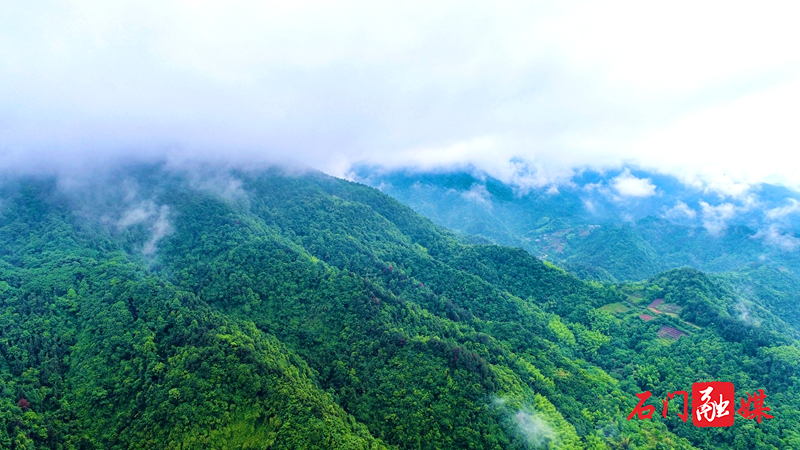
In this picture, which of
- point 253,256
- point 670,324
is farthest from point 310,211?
point 670,324

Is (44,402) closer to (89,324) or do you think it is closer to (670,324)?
(89,324)

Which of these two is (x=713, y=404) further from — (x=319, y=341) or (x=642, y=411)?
(x=319, y=341)

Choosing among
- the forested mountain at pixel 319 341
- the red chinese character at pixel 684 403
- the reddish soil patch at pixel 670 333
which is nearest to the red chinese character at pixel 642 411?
the red chinese character at pixel 684 403

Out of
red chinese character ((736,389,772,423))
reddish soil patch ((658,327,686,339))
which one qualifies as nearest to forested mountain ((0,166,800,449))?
reddish soil patch ((658,327,686,339))

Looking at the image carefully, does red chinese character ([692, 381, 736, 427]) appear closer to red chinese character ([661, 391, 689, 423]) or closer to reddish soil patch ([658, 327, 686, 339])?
red chinese character ([661, 391, 689, 423])

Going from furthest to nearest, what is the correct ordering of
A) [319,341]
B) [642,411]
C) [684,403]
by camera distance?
[319,341] → [684,403] → [642,411]

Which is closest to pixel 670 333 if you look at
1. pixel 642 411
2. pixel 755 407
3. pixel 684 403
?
pixel 684 403

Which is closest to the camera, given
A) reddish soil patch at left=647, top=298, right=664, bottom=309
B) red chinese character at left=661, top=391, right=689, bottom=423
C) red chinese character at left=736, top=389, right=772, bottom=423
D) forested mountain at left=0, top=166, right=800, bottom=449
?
forested mountain at left=0, top=166, right=800, bottom=449
